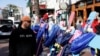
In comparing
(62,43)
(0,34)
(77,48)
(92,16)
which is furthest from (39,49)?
(0,34)

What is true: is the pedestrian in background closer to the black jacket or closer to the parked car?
the black jacket

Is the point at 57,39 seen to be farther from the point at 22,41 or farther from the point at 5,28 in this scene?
the point at 5,28

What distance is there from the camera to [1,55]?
15648 mm

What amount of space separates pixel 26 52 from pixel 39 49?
3.98 meters

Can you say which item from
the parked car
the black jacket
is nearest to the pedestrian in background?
the black jacket

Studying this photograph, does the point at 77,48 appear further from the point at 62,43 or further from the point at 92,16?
the point at 62,43

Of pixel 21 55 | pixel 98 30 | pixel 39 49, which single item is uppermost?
pixel 98 30

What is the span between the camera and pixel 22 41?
689 centimetres

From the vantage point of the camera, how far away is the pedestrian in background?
6.78 metres

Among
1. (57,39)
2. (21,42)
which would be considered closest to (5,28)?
(57,39)

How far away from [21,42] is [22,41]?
3 centimetres

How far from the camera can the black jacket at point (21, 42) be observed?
680cm

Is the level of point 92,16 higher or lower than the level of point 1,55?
higher

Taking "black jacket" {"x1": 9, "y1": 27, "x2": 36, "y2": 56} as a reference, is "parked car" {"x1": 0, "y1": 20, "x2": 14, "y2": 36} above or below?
below
